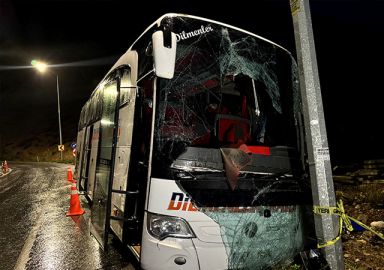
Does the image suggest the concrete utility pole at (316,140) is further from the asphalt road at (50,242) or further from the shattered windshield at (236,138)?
the asphalt road at (50,242)

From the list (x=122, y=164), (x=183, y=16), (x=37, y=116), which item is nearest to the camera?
(x=183, y=16)

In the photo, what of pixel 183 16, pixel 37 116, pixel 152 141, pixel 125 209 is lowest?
pixel 125 209

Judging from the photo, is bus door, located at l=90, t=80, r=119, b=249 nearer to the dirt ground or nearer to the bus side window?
the bus side window

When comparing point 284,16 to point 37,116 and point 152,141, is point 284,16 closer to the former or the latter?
point 152,141

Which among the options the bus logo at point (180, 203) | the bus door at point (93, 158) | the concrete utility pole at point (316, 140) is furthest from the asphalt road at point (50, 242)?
the concrete utility pole at point (316, 140)

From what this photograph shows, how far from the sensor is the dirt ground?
3476 millimetres

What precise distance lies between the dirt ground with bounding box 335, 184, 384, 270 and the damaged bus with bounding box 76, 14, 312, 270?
3.65ft

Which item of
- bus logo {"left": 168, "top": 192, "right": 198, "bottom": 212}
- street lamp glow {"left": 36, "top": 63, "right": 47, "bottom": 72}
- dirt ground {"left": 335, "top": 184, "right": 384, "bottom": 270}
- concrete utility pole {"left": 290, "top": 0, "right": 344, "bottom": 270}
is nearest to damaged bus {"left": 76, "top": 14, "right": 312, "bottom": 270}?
bus logo {"left": 168, "top": 192, "right": 198, "bottom": 212}

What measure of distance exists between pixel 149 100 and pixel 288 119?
6.57 ft

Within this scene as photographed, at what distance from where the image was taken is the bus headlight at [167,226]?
251 centimetres

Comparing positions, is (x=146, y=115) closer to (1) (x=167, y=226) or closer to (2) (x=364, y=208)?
(1) (x=167, y=226)

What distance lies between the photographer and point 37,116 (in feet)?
198

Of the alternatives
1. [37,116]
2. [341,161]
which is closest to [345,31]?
[341,161]

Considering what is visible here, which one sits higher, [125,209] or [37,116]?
[37,116]
